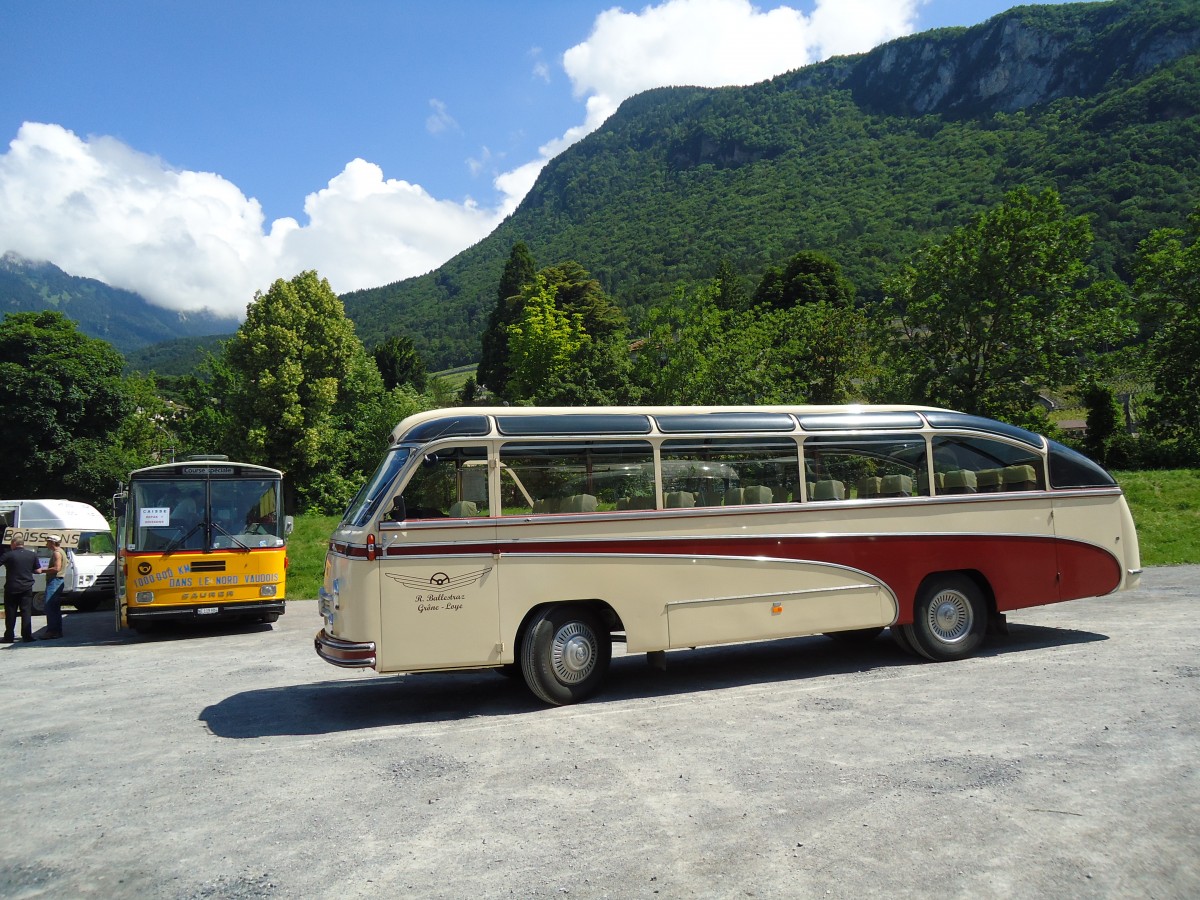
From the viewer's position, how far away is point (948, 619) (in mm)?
10328

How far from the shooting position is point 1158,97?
300 feet

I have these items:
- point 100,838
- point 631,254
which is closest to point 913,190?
point 631,254

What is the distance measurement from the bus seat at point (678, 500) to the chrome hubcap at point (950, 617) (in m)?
3.24

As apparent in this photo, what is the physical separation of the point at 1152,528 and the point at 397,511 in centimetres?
2108

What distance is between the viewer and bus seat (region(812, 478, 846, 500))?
32.4 feet

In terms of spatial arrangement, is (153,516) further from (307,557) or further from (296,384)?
(296,384)

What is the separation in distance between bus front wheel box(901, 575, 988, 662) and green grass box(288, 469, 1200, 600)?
452 inches

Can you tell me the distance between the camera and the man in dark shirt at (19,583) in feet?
47.9

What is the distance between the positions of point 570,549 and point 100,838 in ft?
14.7

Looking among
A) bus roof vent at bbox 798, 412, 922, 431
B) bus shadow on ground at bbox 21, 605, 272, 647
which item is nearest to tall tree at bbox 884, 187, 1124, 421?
bus roof vent at bbox 798, 412, 922, 431

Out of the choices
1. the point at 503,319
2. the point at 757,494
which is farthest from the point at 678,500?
the point at 503,319

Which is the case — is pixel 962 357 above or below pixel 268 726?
above

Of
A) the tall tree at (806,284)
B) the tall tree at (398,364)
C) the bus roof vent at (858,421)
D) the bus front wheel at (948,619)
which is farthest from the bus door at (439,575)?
the tall tree at (398,364)

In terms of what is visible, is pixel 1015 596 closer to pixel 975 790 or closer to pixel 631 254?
pixel 975 790
